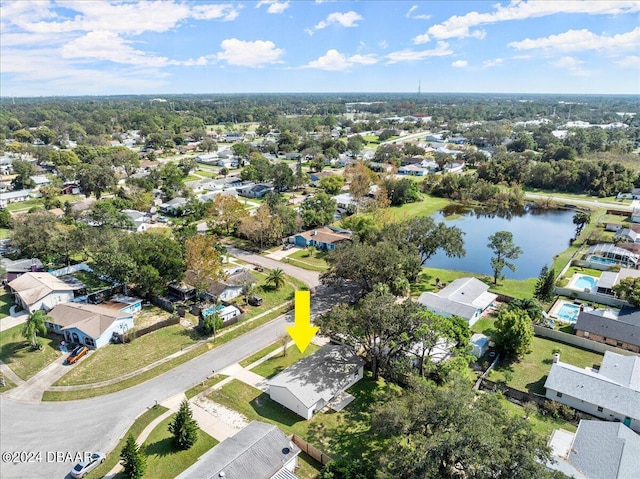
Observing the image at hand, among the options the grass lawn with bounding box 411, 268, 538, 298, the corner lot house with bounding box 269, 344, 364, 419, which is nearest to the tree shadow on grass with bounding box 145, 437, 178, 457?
the corner lot house with bounding box 269, 344, 364, 419

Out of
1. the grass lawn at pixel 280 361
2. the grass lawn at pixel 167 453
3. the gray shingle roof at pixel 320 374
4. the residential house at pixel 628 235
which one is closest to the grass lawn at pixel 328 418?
the gray shingle roof at pixel 320 374

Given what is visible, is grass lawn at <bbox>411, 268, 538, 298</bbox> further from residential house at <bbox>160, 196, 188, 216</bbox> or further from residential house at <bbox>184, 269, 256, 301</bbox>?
residential house at <bbox>160, 196, 188, 216</bbox>

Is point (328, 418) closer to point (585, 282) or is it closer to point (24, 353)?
point (24, 353)

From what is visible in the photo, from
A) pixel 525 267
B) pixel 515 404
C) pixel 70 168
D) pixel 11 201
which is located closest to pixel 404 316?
pixel 515 404

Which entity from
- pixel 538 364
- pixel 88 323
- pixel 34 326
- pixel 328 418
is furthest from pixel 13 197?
pixel 538 364

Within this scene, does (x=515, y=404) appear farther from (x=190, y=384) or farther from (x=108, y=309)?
(x=108, y=309)

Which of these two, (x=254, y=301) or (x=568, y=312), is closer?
(x=568, y=312)
